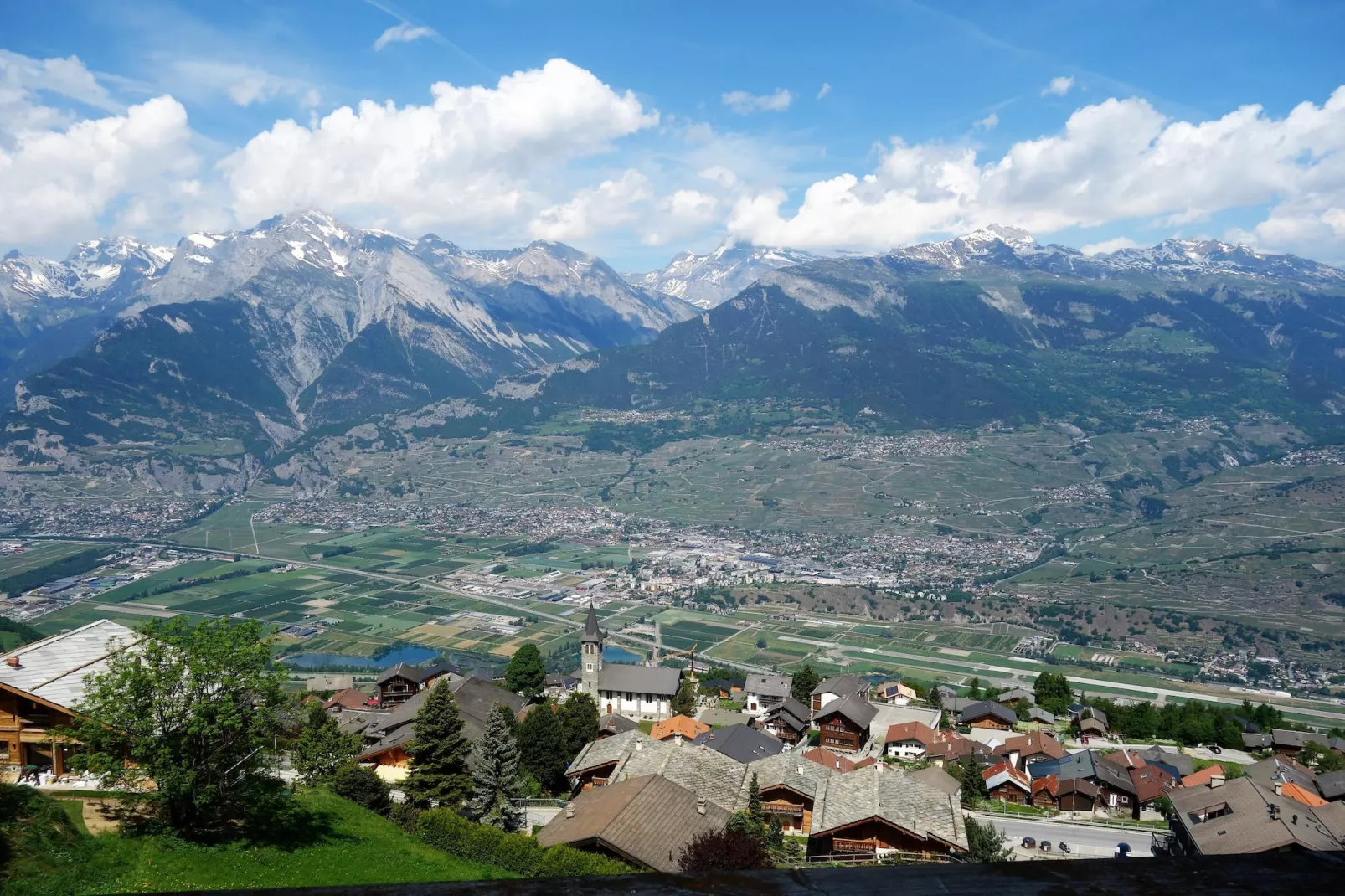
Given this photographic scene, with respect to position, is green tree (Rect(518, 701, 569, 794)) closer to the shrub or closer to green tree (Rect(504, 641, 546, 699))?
the shrub

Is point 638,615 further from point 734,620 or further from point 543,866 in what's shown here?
point 543,866

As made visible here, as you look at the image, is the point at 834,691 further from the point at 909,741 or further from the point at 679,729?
the point at 679,729

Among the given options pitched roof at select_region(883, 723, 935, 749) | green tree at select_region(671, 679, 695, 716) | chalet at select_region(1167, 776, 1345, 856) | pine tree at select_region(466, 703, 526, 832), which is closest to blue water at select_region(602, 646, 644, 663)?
green tree at select_region(671, 679, 695, 716)

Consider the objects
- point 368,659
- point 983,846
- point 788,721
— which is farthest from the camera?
point 368,659

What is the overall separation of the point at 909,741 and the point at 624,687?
18.1 m

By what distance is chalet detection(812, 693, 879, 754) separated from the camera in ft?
155

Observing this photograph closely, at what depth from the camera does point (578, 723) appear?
123 ft

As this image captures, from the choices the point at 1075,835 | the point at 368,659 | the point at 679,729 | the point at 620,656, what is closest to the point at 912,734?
the point at 679,729

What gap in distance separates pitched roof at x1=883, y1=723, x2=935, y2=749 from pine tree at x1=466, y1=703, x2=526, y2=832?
965 inches

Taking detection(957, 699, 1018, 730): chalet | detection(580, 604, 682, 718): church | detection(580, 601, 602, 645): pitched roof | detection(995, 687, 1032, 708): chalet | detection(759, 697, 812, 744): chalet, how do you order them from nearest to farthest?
detection(759, 697, 812, 744): chalet → detection(957, 699, 1018, 730): chalet → detection(580, 601, 602, 645): pitched roof → detection(580, 604, 682, 718): church → detection(995, 687, 1032, 708): chalet

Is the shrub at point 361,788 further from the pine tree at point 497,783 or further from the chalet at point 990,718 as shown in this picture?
the chalet at point 990,718

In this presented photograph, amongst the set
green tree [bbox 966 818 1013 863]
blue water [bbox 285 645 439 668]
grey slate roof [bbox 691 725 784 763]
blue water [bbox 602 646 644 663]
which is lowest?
blue water [bbox 602 646 644 663]

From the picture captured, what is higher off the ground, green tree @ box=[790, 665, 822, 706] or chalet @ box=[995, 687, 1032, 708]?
green tree @ box=[790, 665, 822, 706]

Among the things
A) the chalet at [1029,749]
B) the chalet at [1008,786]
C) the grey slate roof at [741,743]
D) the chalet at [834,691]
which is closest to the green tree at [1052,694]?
the chalet at [834,691]
